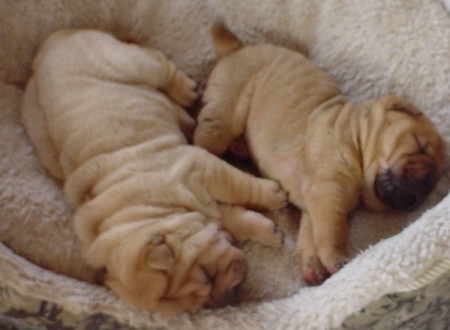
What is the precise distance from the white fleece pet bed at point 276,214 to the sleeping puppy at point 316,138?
7 cm

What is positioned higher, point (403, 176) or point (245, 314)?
point (403, 176)

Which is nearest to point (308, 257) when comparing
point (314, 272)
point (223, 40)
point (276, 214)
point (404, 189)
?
point (314, 272)

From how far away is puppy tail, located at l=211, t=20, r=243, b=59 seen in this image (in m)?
1.63

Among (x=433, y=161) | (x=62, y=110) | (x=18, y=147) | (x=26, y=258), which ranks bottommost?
(x=26, y=258)

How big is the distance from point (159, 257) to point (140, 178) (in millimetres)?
220

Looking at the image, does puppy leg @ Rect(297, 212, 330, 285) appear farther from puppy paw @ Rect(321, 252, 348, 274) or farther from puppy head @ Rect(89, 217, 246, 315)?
puppy head @ Rect(89, 217, 246, 315)

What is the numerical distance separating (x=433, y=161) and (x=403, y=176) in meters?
0.08

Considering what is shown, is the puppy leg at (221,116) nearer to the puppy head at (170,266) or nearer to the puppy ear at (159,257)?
the puppy head at (170,266)

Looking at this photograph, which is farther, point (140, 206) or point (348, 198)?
point (348, 198)

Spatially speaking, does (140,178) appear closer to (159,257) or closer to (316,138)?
(159,257)

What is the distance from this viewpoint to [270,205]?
1.44m

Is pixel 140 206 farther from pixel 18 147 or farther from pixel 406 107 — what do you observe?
pixel 406 107

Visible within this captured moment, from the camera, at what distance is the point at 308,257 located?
1.37 m

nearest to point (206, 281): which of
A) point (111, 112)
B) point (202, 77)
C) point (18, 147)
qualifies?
point (111, 112)
